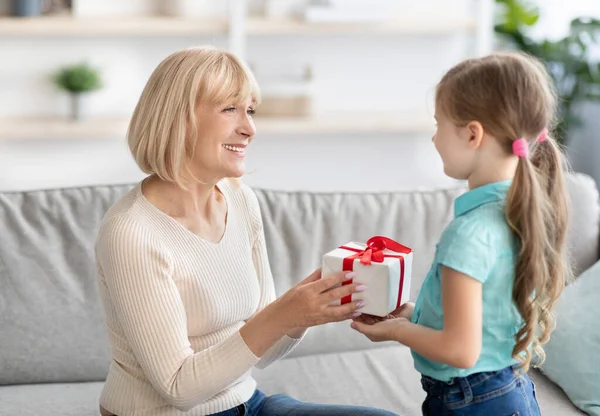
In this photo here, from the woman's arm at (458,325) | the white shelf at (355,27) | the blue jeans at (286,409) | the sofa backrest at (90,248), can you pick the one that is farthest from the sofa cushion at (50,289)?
the white shelf at (355,27)

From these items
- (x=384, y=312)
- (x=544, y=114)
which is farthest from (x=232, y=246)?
(x=544, y=114)

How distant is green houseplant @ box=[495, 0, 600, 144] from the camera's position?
13.5ft

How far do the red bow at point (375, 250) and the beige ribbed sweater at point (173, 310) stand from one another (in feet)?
0.93

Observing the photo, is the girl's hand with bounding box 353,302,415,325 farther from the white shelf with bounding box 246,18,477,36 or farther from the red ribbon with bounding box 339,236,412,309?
the white shelf with bounding box 246,18,477,36

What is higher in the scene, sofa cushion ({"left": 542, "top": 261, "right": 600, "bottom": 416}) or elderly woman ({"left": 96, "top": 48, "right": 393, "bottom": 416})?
elderly woman ({"left": 96, "top": 48, "right": 393, "bottom": 416})

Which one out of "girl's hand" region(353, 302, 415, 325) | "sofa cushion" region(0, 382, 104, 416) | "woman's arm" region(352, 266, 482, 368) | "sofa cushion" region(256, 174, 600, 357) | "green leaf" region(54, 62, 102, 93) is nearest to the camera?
"woman's arm" region(352, 266, 482, 368)

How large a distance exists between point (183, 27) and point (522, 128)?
8.08 feet

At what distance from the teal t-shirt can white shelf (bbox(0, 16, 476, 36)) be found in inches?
94.1

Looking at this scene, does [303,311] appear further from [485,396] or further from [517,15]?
[517,15]

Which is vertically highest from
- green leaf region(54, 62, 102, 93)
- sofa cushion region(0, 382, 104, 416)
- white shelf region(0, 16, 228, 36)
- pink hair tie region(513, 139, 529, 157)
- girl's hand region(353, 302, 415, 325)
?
pink hair tie region(513, 139, 529, 157)

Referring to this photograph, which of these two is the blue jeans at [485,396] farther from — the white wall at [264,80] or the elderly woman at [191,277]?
the white wall at [264,80]

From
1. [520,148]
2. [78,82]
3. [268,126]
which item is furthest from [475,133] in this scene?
[78,82]

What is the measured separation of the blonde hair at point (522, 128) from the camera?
1.44 m

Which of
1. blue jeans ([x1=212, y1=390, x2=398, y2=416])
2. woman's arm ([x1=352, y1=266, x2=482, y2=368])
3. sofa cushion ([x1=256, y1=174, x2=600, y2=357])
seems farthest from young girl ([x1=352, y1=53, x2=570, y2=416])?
sofa cushion ([x1=256, y1=174, x2=600, y2=357])
